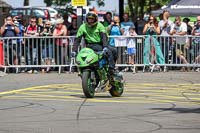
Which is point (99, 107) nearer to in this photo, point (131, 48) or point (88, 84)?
point (88, 84)

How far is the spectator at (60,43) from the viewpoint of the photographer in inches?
845

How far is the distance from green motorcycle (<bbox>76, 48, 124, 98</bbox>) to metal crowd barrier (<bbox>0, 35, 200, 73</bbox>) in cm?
660

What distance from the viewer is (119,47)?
71.3 ft

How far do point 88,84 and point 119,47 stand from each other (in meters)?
7.79

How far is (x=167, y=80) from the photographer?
1895 cm

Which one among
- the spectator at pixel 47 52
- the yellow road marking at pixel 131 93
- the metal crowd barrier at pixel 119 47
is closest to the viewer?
the yellow road marking at pixel 131 93

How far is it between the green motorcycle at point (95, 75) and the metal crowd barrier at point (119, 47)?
6599 mm

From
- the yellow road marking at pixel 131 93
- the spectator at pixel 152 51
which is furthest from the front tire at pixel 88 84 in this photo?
the spectator at pixel 152 51

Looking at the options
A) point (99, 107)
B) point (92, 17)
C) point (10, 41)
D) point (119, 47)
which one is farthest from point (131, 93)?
point (10, 41)

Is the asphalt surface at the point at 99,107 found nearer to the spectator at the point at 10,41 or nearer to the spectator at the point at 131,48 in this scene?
the spectator at the point at 10,41

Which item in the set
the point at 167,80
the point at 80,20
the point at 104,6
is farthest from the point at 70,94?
the point at 104,6

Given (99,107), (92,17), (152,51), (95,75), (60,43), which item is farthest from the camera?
(60,43)

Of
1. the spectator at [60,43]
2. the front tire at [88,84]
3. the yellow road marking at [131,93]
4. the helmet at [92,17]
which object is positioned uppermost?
the helmet at [92,17]

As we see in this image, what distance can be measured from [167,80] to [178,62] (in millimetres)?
2725
